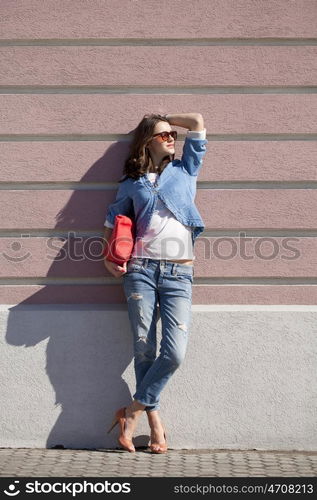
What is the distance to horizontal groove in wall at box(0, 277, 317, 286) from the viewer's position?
6.50m

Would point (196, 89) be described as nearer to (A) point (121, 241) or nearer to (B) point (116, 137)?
(B) point (116, 137)

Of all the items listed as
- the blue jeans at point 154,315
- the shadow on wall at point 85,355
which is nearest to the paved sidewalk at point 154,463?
the shadow on wall at point 85,355

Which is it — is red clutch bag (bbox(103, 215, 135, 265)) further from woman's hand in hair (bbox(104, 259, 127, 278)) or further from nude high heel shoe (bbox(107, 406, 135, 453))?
nude high heel shoe (bbox(107, 406, 135, 453))

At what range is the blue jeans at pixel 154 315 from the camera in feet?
20.2

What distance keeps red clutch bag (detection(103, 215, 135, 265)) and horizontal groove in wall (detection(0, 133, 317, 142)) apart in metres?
0.63

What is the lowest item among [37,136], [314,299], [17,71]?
[314,299]

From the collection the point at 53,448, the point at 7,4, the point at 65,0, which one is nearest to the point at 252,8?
the point at 65,0

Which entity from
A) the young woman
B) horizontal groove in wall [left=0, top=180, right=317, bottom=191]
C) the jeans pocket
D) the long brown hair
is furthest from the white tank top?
horizontal groove in wall [left=0, top=180, right=317, bottom=191]

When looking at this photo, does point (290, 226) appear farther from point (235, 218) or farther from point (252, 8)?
point (252, 8)

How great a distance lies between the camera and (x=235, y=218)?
255 inches

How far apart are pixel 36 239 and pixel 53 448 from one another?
144 centimetres

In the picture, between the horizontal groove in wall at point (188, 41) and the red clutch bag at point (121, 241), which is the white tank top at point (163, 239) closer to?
the red clutch bag at point (121, 241)

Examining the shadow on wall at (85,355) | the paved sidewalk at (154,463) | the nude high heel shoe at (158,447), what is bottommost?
the paved sidewalk at (154,463)

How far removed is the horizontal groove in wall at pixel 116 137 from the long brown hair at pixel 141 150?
0.19 meters
